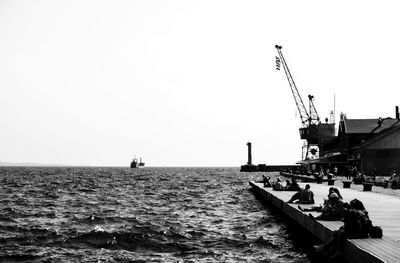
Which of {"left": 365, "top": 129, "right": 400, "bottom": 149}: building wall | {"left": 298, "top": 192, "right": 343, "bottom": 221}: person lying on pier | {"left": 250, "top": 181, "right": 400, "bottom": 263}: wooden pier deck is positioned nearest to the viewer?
{"left": 250, "top": 181, "right": 400, "bottom": 263}: wooden pier deck

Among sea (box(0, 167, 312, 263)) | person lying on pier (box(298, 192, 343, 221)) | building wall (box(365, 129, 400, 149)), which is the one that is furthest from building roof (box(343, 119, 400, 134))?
person lying on pier (box(298, 192, 343, 221))

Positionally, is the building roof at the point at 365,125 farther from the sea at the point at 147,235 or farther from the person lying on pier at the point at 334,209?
the person lying on pier at the point at 334,209

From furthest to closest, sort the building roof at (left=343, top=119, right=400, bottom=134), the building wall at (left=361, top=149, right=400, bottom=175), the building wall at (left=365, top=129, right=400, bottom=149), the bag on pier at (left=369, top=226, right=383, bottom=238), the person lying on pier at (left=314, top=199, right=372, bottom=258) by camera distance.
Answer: the building roof at (left=343, top=119, right=400, bottom=134) → the building wall at (left=361, top=149, right=400, bottom=175) → the building wall at (left=365, top=129, right=400, bottom=149) → the bag on pier at (left=369, top=226, right=383, bottom=238) → the person lying on pier at (left=314, top=199, right=372, bottom=258)

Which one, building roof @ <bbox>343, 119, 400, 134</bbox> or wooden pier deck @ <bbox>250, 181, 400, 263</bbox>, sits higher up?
building roof @ <bbox>343, 119, 400, 134</bbox>

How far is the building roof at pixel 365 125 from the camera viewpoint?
78562mm

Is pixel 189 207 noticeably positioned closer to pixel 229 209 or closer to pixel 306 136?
pixel 229 209

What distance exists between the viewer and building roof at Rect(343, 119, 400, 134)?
78.6m

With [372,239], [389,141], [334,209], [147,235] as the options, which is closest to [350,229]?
[372,239]

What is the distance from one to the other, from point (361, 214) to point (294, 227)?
11623 mm

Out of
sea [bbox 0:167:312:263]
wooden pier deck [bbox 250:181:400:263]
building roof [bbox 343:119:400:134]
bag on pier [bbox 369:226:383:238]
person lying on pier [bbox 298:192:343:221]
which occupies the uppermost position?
building roof [bbox 343:119:400:134]

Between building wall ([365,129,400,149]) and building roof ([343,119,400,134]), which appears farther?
building roof ([343,119,400,134])

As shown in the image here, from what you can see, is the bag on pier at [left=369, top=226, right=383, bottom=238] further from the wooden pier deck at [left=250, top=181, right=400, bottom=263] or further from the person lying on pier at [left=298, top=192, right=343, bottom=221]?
the person lying on pier at [left=298, top=192, right=343, bottom=221]

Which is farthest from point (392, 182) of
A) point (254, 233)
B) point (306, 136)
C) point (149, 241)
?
point (306, 136)

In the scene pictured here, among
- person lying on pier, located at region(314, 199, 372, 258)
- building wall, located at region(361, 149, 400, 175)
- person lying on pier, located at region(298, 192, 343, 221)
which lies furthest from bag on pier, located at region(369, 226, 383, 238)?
building wall, located at region(361, 149, 400, 175)
